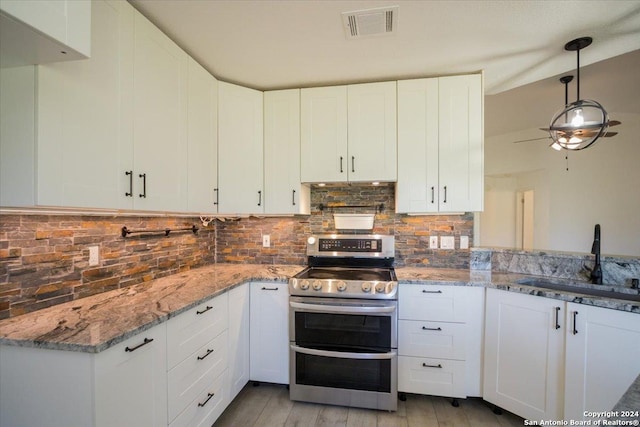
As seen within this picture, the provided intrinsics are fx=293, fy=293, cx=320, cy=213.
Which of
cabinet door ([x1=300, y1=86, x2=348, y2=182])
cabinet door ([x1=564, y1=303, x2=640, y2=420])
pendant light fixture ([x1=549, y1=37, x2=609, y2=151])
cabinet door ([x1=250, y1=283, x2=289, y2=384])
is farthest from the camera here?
cabinet door ([x1=300, y1=86, x2=348, y2=182])

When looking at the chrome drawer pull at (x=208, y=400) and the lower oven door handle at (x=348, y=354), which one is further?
the lower oven door handle at (x=348, y=354)

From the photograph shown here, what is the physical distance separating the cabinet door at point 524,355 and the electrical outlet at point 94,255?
251 centimetres

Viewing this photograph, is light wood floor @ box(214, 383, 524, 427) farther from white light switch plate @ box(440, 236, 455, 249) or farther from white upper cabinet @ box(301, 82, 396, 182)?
white upper cabinet @ box(301, 82, 396, 182)

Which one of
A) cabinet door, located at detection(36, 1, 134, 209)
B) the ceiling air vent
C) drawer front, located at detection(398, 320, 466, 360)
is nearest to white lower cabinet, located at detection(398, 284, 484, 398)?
drawer front, located at detection(398, 320, 466, 360)

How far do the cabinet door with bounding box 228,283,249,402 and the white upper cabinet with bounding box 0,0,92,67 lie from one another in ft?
4.95

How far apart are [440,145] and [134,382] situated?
240cm

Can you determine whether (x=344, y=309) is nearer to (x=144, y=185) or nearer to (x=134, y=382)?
(x=134, y=382)

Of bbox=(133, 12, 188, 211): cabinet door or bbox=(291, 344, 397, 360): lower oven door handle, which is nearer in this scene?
bbox=(133, 12, 188, 211): cabinet door

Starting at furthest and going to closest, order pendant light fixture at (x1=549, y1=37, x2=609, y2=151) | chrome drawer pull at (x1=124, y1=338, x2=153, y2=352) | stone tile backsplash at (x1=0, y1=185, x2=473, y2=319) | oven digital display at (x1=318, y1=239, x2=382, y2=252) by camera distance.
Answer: oven digital display at (x1=318, y1=239, x2=382, y2=252) < pendant light fixture at (x1=549, y1=37, x2=609, y2=151) < stone tile backsplash at (x1=0, y1=185, x2=473, y2=319) < chrome drawer pull at (x1=124, y1=338, x2=153, y2=352)

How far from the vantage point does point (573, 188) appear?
→ 396cm

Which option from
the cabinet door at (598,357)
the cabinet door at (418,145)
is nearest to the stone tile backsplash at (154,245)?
the cabinet door at (418,145)

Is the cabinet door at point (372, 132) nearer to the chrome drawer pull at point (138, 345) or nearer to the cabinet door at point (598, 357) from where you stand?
the cabinet door at point (598, 357)

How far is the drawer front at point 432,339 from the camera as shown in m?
2.07

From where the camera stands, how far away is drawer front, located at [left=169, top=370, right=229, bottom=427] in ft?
5.03
